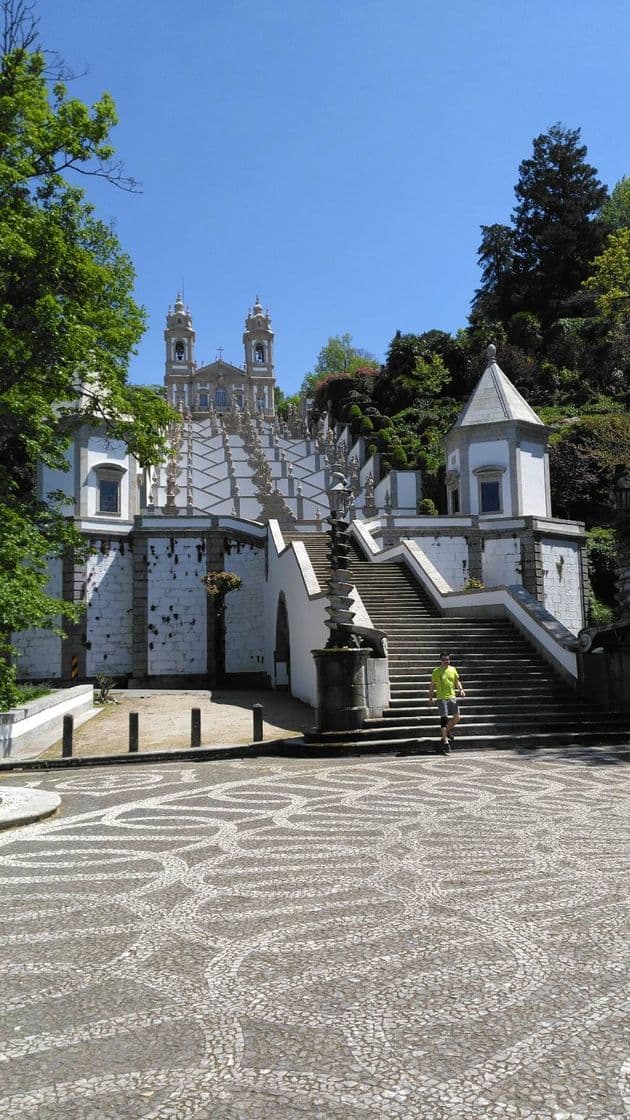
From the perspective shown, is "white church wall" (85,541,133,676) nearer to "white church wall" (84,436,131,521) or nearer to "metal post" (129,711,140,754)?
"white church wall" (84,436,131,521)

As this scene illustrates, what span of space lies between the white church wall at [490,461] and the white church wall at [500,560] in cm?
223

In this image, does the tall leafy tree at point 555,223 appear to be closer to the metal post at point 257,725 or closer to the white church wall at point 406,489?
the white church wall at point 406,489

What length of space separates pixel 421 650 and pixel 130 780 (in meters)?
7.83

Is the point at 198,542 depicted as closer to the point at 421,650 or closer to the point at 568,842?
the point at 421,650

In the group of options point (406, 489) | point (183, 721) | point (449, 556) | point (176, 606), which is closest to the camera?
point (183, 721)

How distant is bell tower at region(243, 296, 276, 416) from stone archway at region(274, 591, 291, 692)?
8339 centimetres

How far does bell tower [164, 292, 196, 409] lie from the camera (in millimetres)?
107250

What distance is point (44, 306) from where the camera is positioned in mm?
14359

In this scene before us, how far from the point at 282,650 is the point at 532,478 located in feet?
45.6

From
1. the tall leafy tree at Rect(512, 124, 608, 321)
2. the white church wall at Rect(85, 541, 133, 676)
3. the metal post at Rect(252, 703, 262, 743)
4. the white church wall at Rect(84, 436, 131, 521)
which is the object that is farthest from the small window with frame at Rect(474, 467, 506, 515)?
the tall leafy tree at Rect(512, 124, 608, 321)

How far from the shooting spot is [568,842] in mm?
6375

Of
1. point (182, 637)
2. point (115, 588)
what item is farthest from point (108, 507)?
point (182, 637)

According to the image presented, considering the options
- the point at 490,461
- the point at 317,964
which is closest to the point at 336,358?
the point at 490,461

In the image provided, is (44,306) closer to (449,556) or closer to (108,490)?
(108,490)
